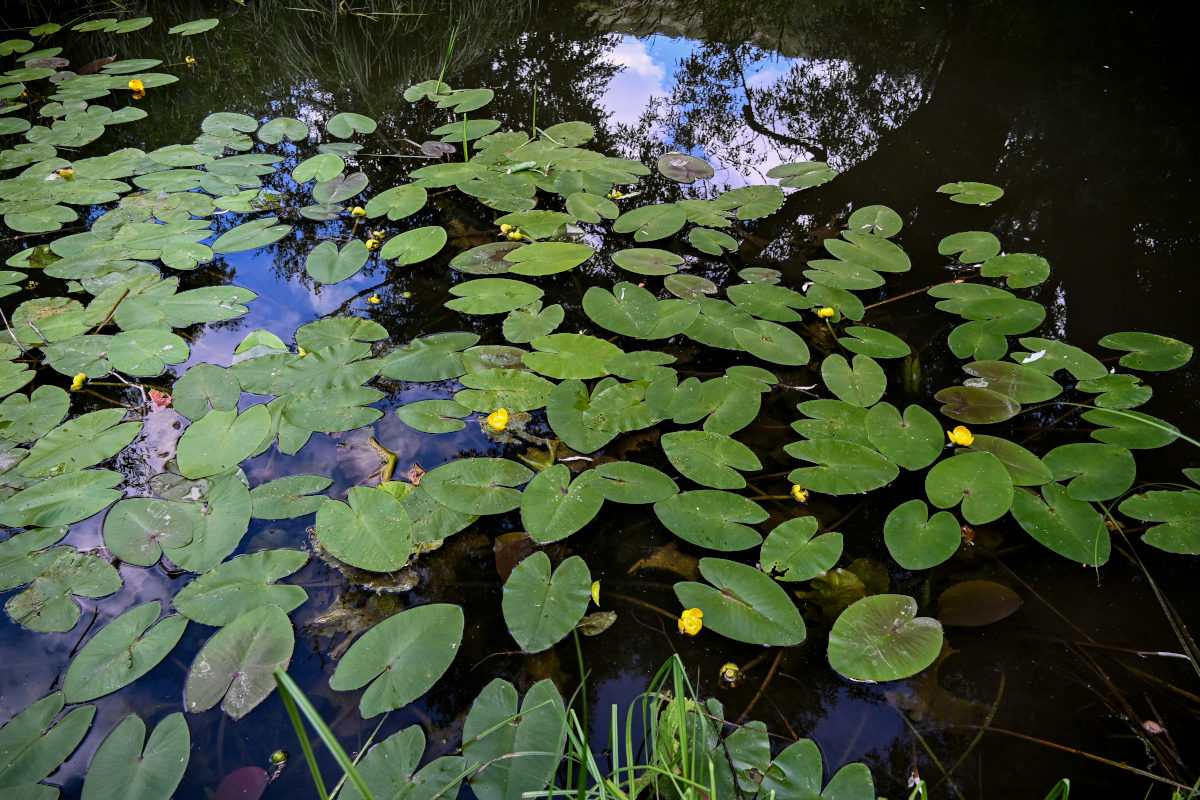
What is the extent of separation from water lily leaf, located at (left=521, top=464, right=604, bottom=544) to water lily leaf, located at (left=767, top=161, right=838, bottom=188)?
6.69 ft

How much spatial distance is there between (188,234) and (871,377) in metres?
2.88

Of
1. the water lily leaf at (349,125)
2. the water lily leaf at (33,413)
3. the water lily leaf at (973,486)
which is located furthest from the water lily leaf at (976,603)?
the water lily leaf at (349,125)

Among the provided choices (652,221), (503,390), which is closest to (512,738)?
(503,390)

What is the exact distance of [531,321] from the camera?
231 cm

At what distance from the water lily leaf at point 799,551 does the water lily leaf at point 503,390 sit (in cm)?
83

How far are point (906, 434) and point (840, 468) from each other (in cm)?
26

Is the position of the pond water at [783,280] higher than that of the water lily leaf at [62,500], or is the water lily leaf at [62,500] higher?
the pond water at [783,280]

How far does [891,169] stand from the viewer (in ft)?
10.5

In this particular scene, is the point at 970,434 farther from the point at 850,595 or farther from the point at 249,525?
the point at 249,525

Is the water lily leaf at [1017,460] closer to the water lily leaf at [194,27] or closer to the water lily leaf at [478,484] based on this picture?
the water lily leaf at [478,484]

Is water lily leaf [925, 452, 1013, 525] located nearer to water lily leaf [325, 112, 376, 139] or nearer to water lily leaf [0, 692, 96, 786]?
water lily leaf [0, 692, 96, 786]

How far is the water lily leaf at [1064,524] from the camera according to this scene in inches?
64.9

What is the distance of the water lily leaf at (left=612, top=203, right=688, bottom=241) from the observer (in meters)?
2.73

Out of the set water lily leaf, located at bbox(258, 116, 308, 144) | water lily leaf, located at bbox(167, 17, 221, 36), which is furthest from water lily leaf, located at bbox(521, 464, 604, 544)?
water lily leaf, located at bbox(167, 17, 221, 36)
